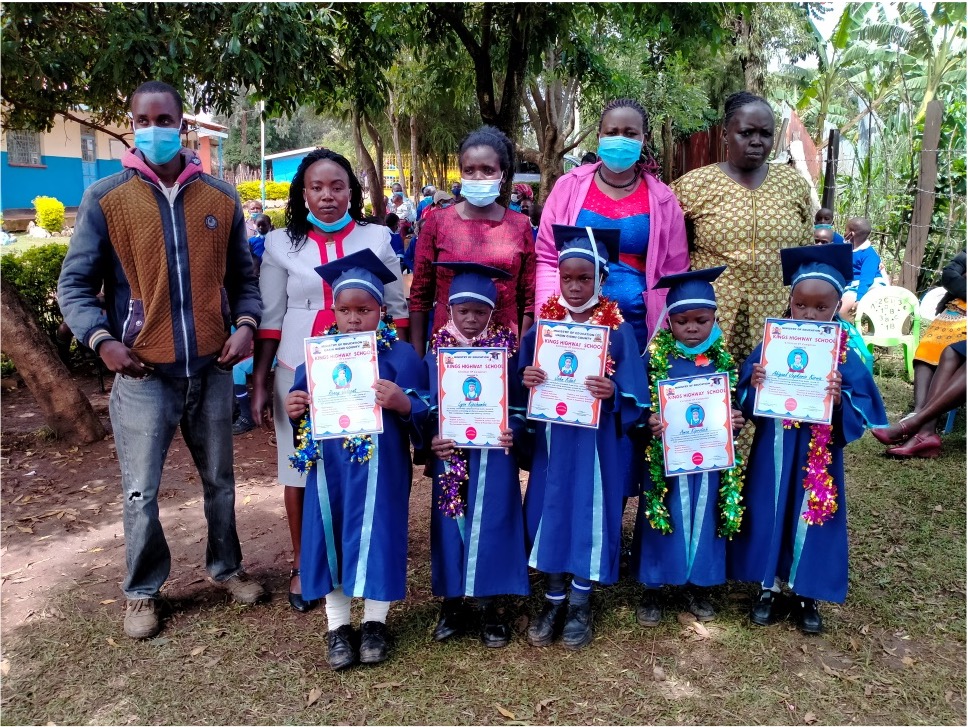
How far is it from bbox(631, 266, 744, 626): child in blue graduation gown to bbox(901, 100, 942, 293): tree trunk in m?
7.16

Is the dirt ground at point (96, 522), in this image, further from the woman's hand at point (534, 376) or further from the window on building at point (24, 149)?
the window on building at point (24, 149)

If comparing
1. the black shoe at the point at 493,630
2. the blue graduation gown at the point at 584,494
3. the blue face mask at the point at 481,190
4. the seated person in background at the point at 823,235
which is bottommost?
the black shoe at the point at 493,630

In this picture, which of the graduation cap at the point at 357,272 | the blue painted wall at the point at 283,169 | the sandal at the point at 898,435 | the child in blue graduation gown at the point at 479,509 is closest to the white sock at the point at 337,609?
the child in blue graduation gown at the point at 479,509

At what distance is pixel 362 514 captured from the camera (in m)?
3.42

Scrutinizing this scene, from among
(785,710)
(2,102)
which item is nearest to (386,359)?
(785,710)

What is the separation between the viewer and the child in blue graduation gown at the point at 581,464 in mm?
3455

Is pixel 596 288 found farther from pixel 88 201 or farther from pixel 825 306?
pixel 88 201

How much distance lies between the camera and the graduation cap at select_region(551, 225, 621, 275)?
340 cm

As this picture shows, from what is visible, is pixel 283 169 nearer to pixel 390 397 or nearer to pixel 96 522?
pixel 96 522

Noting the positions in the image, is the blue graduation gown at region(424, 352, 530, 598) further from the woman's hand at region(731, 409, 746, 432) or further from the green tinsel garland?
the woman's hand at region(731, 409, 746, 432)

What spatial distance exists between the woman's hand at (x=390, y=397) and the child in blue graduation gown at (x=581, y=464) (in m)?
0.55

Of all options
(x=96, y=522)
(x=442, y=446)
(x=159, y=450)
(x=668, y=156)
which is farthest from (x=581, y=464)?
(x=668, y=156)

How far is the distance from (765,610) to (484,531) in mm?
1448

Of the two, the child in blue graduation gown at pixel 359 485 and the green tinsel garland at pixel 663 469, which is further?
the green tinsel garland at pixel 663 469
